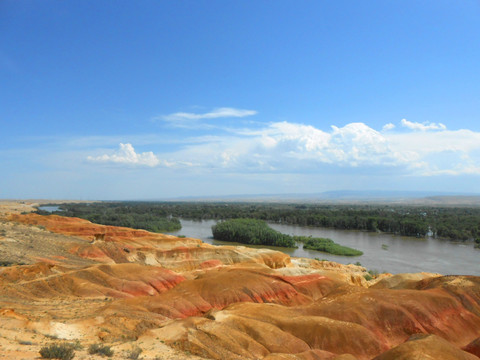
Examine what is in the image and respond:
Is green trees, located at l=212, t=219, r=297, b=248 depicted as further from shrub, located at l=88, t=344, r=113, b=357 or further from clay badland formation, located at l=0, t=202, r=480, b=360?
shrub, located at l=88, t=344, r=113, b=357

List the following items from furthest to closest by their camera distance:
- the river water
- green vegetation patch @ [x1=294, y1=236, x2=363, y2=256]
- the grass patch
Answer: green vegetation patch @ [x1=294, y1=236, x2=363, y2=256] → the river water → the grass patch

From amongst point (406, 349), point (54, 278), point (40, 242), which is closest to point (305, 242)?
point (40, 242)

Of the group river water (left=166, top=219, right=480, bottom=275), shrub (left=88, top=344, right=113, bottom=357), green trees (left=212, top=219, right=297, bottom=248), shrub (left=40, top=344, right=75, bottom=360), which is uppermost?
shrub (left=40, top=344, right=75, bottom=360)

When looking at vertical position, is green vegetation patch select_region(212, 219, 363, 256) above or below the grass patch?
below

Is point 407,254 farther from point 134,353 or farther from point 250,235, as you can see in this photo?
point 134,353

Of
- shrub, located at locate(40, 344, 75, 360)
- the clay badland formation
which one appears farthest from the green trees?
shrub, located at locate(40, 344, 75, 360)

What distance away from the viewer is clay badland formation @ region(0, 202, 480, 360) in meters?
15.6

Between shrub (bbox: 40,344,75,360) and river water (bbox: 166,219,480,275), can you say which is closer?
shrub (bbox: 40,344,75,360)

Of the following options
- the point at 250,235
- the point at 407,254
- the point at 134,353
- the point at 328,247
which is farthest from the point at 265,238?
the point at 134,353

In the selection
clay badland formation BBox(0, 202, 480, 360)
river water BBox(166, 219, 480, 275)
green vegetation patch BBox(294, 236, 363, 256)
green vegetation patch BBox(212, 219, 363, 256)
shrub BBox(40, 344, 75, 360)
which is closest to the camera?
shrub BBox(40, 344, 75, 360)

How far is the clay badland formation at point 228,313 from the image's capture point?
1563 cm

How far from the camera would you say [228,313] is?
67.9 feet

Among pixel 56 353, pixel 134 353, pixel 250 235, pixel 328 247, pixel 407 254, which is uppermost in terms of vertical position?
pixel 56 353

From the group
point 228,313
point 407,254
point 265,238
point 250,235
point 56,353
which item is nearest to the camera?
point 56,353
